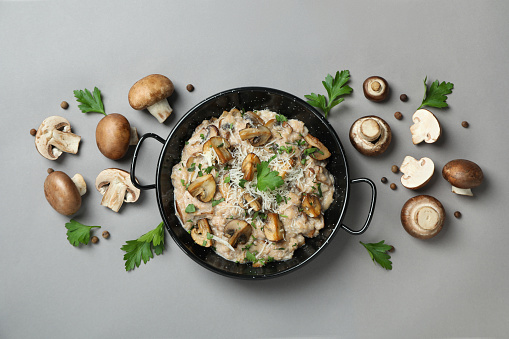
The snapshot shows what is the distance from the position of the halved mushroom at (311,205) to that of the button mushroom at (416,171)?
1.07m

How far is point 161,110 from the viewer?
13.8ft

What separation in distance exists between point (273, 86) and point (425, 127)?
156 centimetres

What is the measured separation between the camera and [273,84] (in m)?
4.38

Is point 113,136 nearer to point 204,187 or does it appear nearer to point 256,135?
point 204,187

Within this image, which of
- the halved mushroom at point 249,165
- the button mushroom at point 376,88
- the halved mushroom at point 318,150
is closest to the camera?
the halved mushroom at point 249,165

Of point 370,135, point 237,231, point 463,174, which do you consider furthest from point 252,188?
point 463,174

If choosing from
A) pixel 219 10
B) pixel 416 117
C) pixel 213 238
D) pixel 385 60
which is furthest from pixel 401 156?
pixel 219 10

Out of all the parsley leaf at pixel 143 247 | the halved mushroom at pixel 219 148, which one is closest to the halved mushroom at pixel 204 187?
the halved mushroom at pixel 219 148

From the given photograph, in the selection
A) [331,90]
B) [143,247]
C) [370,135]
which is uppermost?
[331,90]

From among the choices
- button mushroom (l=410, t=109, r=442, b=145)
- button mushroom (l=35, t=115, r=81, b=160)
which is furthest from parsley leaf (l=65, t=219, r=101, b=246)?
button mushroom (l=410, t=109, r=442, b=145)

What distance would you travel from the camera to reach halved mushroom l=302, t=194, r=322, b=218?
361cm

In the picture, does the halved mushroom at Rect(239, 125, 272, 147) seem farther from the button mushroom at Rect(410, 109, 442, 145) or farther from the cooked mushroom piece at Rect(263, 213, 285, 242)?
the button mushroom at Rect(410, 109, 442, 145)

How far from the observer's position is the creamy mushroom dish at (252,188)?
3545mm

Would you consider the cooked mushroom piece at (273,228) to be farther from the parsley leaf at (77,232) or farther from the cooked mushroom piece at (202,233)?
the parsley leaf at (77,232)
